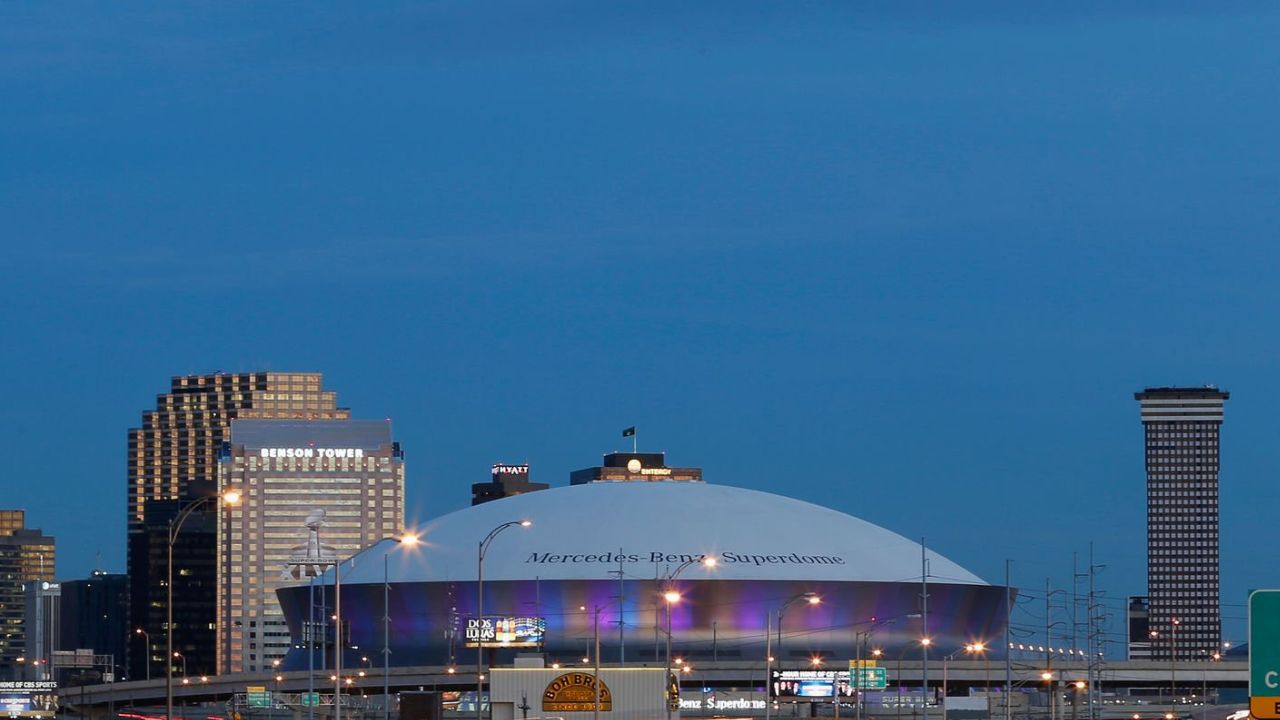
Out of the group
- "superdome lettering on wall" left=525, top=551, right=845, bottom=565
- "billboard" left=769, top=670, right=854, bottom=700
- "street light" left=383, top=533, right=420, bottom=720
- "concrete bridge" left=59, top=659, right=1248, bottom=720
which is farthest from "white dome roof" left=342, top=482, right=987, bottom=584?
"billboard" left=769, top=670, right=854, bottom=700

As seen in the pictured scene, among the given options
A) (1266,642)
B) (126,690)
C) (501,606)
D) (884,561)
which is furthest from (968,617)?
(1266,642)

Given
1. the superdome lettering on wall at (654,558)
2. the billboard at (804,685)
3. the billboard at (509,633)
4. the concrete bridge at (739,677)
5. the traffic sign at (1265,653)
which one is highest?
the superdome lettering on wall at (654,558)

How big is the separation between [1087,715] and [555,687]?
164 ft

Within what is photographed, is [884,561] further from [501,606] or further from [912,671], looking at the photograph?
[501,606]

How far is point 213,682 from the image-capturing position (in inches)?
7800

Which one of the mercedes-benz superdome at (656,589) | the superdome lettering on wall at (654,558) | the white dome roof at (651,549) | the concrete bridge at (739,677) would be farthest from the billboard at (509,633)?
the superdome lettering on wall at (654,558)

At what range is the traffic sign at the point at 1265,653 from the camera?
21.3m

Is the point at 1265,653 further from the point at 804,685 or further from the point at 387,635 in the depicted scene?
the point at 387,635

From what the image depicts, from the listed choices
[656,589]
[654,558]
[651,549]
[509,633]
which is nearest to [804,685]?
[509,633]

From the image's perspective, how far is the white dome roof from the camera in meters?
187

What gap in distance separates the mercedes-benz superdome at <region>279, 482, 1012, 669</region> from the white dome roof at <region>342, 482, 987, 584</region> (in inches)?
5.8

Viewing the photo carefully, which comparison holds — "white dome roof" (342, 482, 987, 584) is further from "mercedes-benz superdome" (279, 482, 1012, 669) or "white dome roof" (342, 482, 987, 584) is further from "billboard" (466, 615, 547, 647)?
"billboard" (466, 615, 547, 647)

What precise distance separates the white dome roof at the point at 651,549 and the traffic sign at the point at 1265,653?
162559mm

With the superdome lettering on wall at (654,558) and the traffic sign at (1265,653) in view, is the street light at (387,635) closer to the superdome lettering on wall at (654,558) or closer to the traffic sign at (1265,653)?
the superdome lettering on wall at (654,558)
